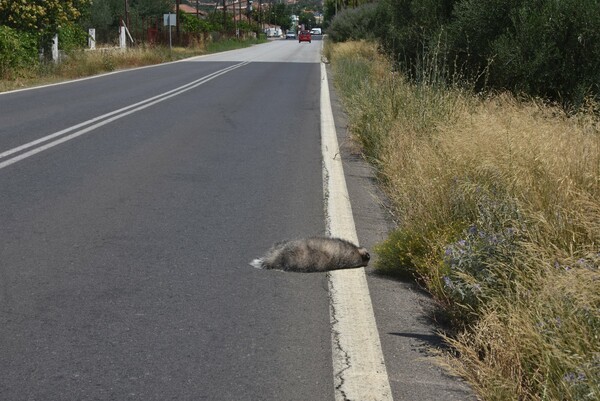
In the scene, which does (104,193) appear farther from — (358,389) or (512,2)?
(512,2)

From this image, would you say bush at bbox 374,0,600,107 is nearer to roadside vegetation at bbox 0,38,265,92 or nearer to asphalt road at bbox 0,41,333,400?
asphalt road at bbox 0,41,333,400

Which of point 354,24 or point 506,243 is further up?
point 506,243

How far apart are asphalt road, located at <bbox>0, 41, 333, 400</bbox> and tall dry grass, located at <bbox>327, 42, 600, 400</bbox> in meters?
0.73

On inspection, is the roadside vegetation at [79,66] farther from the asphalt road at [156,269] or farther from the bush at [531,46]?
the asphalt road at [156,269]

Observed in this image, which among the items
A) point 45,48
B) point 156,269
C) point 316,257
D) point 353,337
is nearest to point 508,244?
point 353,337

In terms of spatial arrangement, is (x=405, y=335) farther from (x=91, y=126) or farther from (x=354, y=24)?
(x=354, y=24)

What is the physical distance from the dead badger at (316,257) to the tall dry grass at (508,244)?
0.67 ft

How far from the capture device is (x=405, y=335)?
509cm

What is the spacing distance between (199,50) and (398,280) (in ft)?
216

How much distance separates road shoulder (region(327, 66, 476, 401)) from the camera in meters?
4.30

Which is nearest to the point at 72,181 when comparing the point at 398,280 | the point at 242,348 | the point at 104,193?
the point at 104,193

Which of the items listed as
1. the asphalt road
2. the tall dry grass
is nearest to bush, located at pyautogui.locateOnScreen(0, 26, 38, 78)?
the asphalt road

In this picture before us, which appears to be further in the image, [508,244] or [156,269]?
[156,269]

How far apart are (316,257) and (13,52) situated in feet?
78.0
